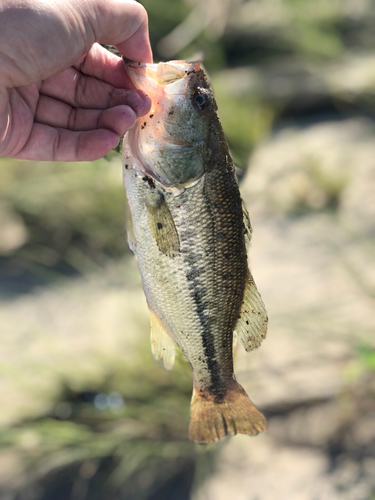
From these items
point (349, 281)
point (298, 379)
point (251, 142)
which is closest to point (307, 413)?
point (298, 379)

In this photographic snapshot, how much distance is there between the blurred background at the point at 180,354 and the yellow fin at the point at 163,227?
73cm

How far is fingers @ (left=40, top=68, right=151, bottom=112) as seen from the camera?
1728mm

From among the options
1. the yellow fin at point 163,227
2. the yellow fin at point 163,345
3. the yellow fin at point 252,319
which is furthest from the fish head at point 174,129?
the yellow fin at point 163,345

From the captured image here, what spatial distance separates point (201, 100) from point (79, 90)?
661 mm

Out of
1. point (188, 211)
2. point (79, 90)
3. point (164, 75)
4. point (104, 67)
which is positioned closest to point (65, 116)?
point (79, 90)

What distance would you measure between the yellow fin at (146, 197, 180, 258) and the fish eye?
0.37 m

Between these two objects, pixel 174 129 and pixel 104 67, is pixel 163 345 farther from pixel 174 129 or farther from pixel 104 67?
pixel 104 67

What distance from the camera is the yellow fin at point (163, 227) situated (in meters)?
1.42

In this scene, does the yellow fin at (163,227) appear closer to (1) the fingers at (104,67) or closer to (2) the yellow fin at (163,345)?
(2) the yellow fin at (163,345)

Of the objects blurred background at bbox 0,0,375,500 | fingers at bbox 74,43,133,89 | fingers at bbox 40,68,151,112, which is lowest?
blurred background at bbox 0,0,375,500

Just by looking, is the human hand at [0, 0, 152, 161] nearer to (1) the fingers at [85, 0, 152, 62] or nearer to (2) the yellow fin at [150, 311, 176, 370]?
(1) the fingers at [85, 0, 152, 62]

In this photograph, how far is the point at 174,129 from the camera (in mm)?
1455

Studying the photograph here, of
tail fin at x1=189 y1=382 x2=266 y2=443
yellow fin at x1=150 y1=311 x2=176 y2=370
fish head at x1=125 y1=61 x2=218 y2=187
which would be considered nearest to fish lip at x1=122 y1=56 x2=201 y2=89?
fish head at x1=125 y1=61 x2=218 y2=187

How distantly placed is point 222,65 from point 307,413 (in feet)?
19.3
